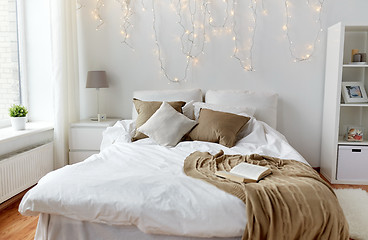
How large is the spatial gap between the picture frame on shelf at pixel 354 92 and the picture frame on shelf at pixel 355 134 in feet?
0.93

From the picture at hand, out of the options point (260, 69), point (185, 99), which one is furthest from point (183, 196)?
point (260, 69)

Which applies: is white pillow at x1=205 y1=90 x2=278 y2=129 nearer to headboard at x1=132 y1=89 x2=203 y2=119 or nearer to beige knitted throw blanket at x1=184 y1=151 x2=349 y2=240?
headboard at x1=132 y1=89 x2=203 y2=119

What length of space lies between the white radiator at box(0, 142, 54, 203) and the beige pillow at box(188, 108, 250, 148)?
1495 millimetres

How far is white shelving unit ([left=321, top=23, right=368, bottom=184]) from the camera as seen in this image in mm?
3301

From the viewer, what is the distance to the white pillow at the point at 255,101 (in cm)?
348

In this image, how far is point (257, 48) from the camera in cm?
368

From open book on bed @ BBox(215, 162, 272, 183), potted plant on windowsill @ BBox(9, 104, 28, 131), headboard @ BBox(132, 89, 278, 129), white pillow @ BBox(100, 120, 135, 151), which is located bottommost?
open book on bed @ BBox(215, 162, 272, 183)

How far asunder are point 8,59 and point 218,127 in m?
2.32

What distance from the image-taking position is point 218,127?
2924 mm

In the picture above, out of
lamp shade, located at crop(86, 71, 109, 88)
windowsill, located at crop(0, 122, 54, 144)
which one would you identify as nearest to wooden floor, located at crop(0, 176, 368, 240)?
windowsill, located at crop(0, 122, 54, 144)

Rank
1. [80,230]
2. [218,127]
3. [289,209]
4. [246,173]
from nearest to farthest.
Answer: [289,209] → [80,230] → [246,173] → [218,127]

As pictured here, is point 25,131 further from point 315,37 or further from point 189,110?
point 315,37

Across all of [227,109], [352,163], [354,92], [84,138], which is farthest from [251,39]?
[84,138]

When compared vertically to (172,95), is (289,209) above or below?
below
